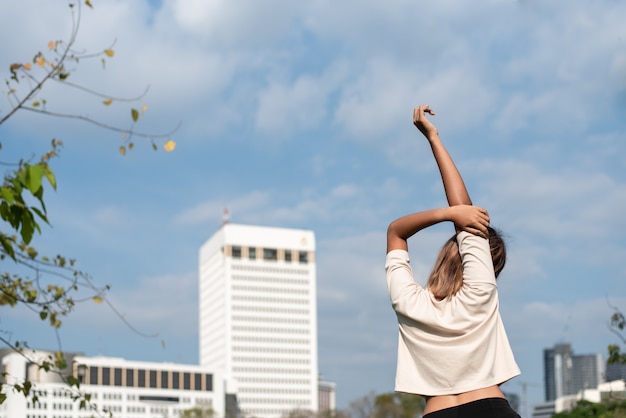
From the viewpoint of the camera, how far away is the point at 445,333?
3.38 m

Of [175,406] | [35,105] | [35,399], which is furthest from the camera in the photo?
[175,406]

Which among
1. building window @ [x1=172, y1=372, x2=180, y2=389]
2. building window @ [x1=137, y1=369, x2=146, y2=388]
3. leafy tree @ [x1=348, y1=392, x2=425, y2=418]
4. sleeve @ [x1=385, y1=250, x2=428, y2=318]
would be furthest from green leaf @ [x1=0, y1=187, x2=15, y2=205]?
building window @ [x1=172, y1=372, x2=180, y2=389]

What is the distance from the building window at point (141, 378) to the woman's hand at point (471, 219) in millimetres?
163043

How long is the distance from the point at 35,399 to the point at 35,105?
3396mm

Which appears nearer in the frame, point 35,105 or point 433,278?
point 433,278

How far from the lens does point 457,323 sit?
3357mm

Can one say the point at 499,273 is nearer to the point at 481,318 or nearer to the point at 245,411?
the point at 481,318

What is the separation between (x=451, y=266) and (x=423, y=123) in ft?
1.82

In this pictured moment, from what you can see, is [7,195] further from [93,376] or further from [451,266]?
[93,376]

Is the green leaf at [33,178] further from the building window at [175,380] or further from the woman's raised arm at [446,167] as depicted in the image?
the building window at [175,380]

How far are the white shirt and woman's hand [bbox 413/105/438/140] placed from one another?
0.46 meters

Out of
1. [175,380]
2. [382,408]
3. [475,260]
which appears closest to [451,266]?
[475,260]

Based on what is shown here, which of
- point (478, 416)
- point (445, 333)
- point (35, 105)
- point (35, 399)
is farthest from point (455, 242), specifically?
point (35, 399)

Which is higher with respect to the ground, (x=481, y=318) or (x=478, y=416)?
(x=481, y=318)
